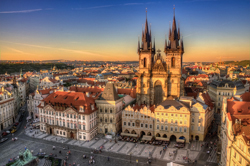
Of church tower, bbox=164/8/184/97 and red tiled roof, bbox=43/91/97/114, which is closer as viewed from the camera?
red tiled roof, bbox=43/91/97/114

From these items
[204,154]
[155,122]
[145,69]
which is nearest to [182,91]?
[145,69]

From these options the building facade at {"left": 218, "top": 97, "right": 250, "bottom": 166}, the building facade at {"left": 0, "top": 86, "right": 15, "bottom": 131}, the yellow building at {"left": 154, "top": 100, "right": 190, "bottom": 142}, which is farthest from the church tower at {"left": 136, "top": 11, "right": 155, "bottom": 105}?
the building facade at {"left": 0, "top": 86, "right": 15, "bottom": 131}

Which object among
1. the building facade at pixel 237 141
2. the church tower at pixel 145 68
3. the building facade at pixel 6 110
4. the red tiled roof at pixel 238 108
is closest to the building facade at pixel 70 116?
the building facade at pixel 6 110

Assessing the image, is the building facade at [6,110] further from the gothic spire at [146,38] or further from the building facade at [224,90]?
the building facade at [224,90]

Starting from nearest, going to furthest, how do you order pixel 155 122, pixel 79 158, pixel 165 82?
Answer: pixel 79 158 < pixel 155 122 < pixel 165 82

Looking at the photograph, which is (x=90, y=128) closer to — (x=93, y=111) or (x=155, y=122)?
(x=93, y=111)

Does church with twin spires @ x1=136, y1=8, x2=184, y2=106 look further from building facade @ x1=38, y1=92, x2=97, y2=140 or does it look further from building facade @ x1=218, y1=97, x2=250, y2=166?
building facade @ x1=218, y1=97, x2=250, y2=166

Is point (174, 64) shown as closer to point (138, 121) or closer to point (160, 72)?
point (160, 72)

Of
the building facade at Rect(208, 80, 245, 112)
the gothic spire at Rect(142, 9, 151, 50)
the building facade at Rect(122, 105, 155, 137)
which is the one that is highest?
the gothic spire at Rect(142, 9, 151, 50)
